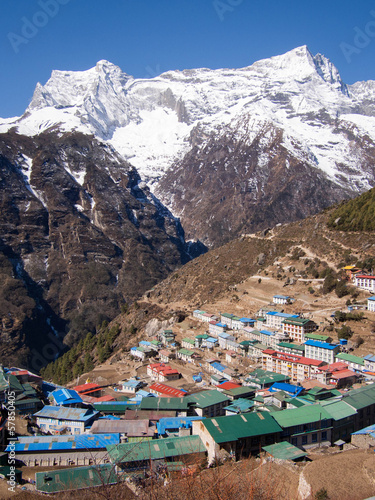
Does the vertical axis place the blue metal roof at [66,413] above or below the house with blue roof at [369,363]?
below

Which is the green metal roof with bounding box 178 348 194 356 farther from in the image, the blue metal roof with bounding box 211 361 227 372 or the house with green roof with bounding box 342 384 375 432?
the house with green roof with bounding box 342 384 375 432

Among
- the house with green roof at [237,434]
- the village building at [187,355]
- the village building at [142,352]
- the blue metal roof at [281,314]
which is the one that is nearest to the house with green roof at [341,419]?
the house with green roof at [237,434]

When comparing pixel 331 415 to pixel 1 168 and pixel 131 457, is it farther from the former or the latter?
pixel 1 168

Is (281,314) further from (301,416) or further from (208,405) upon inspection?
(301,416)

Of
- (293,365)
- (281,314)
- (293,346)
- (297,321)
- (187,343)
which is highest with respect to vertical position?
(281,314)

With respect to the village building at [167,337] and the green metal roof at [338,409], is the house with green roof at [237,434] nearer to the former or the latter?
the green metal roof at [338,409]

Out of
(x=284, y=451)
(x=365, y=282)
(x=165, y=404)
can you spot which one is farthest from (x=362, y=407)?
(x=365, y=282)

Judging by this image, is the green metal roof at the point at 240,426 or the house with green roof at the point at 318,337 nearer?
the green metal roof at the point at 240,426
